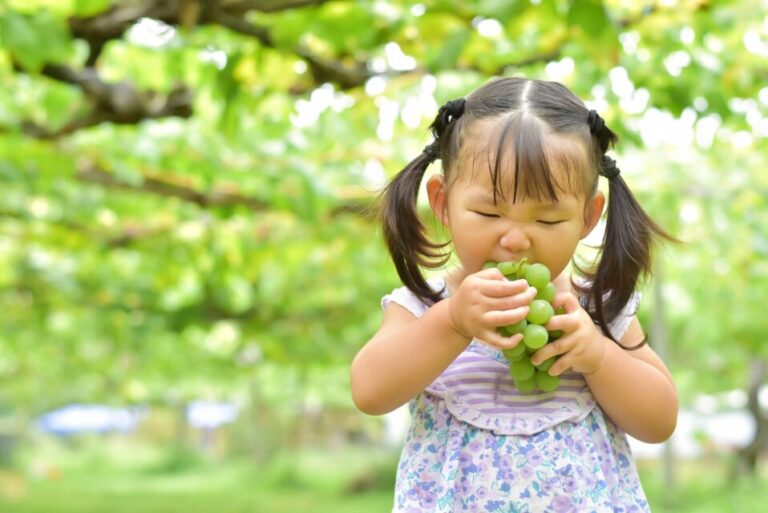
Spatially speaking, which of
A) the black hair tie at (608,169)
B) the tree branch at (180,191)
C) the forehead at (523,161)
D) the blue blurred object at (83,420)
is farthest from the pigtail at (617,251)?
the blue blurred object at (83,420)

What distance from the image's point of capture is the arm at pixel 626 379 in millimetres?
1674

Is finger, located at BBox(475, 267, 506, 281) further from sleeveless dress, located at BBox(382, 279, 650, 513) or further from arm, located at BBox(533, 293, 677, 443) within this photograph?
sleeveless dress, located at BBox(382, 279, 650, 513)

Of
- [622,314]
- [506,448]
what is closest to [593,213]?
[622,314]

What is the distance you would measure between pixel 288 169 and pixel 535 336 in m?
4.44

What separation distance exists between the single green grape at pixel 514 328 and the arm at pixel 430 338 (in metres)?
0.01

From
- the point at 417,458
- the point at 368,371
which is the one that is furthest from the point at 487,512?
the point at 368,371

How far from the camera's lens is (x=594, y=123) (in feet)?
5.80

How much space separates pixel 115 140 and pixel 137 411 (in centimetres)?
3044

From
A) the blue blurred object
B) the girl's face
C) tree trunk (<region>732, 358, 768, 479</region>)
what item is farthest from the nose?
the blue blurred object

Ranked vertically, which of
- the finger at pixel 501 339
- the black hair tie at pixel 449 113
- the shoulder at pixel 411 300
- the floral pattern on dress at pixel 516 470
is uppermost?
the black hair tie at pixel 449 113

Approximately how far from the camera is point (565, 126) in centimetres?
173

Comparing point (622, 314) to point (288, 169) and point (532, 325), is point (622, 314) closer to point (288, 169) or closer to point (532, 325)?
point (532, 325)

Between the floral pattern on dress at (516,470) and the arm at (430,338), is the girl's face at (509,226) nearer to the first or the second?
the arm at (430,338)

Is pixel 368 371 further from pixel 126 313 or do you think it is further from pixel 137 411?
pixel 137 411
